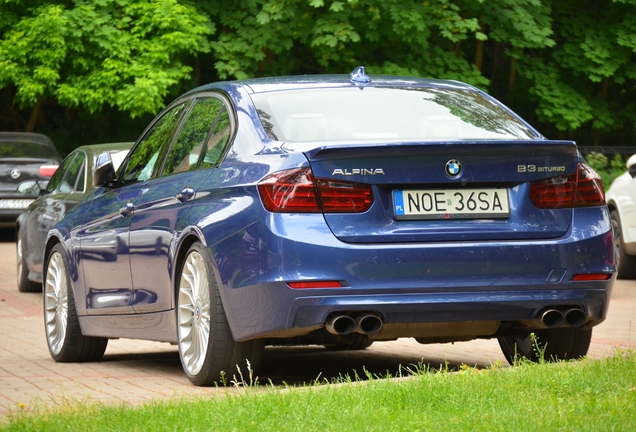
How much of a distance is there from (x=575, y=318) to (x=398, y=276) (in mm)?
994

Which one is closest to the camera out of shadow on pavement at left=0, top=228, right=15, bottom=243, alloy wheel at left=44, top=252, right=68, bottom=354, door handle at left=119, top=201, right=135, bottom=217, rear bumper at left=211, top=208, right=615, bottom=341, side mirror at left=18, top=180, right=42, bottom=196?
rear bumper at left=211, top=208, right=615, bottom=341

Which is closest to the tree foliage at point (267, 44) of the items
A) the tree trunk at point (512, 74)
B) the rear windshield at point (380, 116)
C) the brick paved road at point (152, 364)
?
the tree trunk at point (512, 74)

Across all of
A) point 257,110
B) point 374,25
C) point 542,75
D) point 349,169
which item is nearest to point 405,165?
point 349,169

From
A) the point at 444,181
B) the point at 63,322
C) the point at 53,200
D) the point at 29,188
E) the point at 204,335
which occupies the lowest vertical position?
the point at 29,188

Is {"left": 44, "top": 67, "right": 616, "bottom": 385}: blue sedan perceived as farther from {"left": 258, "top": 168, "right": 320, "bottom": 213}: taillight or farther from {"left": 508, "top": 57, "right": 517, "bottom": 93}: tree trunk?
{"left": 508, "top": 57, "right": 517, "bottom": 93}: tree trunk

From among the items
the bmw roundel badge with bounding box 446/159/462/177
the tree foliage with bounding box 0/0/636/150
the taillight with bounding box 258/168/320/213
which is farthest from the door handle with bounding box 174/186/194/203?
the tree foliage with bounding box 0/0/636/150

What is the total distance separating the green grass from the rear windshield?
1344mm

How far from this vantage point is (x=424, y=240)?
605cm

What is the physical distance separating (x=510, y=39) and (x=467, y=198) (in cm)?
2155

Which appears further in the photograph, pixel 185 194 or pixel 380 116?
pixel 185 194

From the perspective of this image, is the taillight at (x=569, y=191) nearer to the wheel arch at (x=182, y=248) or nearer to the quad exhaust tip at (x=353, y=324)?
the quad exhaust tip at (x=353, y=324)

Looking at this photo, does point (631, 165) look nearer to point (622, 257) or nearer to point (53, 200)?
point (622, 257)

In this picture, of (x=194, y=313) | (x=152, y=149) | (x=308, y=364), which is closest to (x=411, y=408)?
(x=194, y=313)

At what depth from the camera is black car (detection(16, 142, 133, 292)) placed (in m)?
12.6
